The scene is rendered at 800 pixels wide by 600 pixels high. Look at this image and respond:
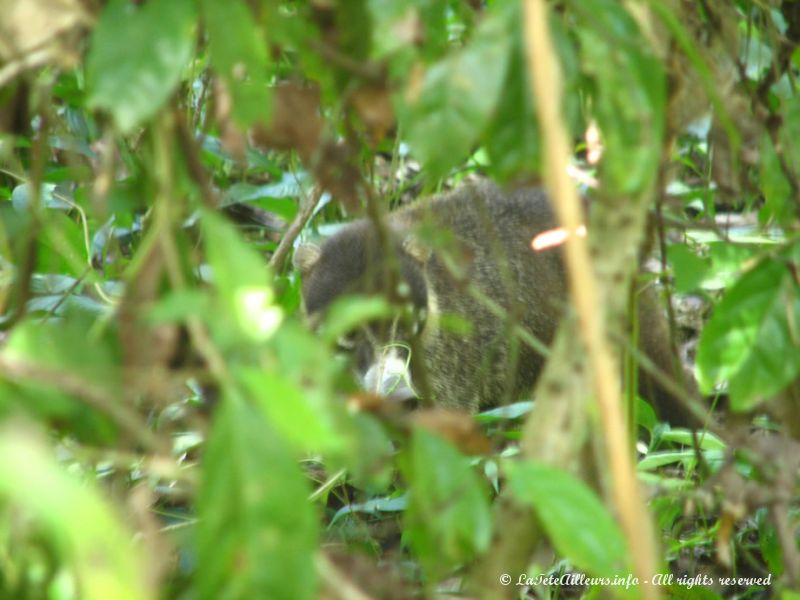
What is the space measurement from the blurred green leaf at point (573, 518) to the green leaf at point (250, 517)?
22cm

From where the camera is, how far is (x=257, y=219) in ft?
14.3

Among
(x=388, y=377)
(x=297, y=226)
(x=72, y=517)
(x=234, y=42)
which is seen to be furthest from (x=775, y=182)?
(x=388, y=377)

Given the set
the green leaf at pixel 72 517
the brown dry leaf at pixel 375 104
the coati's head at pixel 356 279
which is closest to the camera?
the green leaf at pixel 72 517

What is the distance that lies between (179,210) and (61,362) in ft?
0.60

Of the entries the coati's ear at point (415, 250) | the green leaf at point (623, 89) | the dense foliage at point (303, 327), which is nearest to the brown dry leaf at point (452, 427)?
the dense foliage at point (303, 327)

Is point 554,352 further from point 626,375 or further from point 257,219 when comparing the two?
point 257,219

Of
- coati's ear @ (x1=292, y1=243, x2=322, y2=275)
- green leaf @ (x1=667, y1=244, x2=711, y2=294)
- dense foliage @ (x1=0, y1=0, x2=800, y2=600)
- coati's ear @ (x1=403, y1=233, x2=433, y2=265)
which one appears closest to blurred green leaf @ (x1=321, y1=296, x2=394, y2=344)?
dense foliage @ (x1=0, y1=0, x2=800, y2=600)

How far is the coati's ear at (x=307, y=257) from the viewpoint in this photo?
439cm

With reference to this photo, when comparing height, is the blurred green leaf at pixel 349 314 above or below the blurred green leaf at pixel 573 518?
above

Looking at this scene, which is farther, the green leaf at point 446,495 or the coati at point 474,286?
the coati at point 474,286

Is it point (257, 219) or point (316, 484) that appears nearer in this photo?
point (316, 484)

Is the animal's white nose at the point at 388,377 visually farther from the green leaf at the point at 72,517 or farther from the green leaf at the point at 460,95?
the green leaf at the point at 72,517

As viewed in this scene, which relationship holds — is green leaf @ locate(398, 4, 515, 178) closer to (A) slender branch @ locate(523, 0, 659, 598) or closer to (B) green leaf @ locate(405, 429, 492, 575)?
(A) slender branch @ locate(523, 0, 659, 598)

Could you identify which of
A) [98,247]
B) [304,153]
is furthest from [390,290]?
[98,247]
